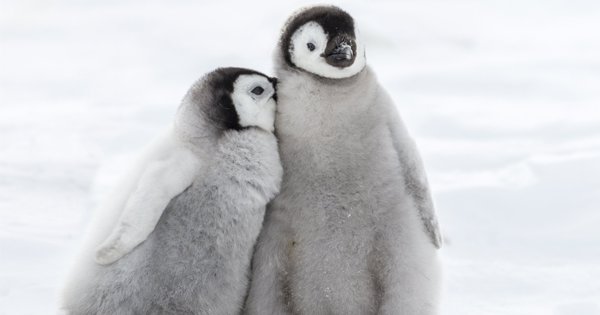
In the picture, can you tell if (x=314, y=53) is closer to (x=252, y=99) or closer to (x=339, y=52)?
(x=339, y=52)

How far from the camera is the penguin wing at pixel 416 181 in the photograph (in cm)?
358

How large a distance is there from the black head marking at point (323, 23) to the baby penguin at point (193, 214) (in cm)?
13

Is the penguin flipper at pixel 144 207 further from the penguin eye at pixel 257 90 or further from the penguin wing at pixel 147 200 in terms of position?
the penguin eye at pixel 257 90

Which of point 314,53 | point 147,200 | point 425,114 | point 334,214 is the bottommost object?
point 425,114

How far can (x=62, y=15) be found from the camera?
10.8 m

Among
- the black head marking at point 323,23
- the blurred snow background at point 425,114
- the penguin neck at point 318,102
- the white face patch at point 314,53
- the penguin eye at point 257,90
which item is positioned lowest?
the blurred snow background at point 425,114

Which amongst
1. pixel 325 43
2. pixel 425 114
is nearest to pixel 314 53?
pixel 325 43

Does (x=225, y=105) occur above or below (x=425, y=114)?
above

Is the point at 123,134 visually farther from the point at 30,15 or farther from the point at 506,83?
the point at 30,15

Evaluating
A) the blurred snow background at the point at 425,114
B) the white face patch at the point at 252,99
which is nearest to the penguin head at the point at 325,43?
the white face patch at the point at 252,99

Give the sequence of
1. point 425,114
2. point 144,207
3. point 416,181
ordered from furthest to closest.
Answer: point 425,114
point 416,181
point 144,207

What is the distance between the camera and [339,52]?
134 inches

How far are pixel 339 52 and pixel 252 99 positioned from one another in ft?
1.00

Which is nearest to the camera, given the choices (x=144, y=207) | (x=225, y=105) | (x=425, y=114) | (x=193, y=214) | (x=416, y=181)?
(x=144, y=207)
